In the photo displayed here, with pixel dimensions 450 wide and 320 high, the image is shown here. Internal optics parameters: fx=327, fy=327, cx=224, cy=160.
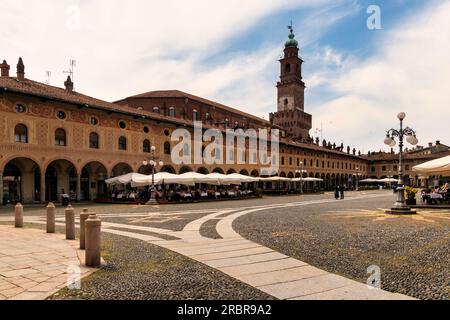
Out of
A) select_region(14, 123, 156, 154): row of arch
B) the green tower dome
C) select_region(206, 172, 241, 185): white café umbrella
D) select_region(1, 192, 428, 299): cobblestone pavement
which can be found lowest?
select_region(1, 192, 428, 299): cobblestone pavement

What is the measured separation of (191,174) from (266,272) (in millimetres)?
22074

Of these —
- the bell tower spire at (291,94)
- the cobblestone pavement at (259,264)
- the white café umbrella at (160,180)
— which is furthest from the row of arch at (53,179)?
the bell tower spire at (291,94)

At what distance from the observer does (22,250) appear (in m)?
7.63

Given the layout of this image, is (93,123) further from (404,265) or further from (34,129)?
(404,265)

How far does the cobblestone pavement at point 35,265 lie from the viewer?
191 inches

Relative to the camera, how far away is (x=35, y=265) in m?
6.25

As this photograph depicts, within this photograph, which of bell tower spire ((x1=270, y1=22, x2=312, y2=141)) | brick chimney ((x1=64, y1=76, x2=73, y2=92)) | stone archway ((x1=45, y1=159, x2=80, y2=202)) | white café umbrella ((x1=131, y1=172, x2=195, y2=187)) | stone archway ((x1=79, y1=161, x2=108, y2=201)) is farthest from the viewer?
bell tower spire ((x1=270, y1=22, x2=312, y2=141))

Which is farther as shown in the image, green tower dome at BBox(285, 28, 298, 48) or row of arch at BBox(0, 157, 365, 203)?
green tower dome at BBox(285, 28, 298, 48)

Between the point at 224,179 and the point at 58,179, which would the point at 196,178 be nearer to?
the point at 224,179

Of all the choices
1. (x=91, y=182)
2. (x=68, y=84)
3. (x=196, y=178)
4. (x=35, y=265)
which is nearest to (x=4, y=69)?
(x=68, y=84)

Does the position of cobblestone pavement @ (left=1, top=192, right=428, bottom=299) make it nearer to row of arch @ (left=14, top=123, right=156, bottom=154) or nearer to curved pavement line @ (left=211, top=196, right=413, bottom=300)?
curved pavement line @ (left=211, top=196, right=413, bottom=300)

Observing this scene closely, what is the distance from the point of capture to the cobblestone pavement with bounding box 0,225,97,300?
16.0ft

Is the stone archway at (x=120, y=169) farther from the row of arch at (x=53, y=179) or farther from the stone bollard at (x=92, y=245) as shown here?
the stone bollard at (x=92, y=245)

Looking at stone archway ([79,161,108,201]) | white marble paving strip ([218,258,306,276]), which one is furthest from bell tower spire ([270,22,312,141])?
white marble paving strip ([218,258,306,276])
